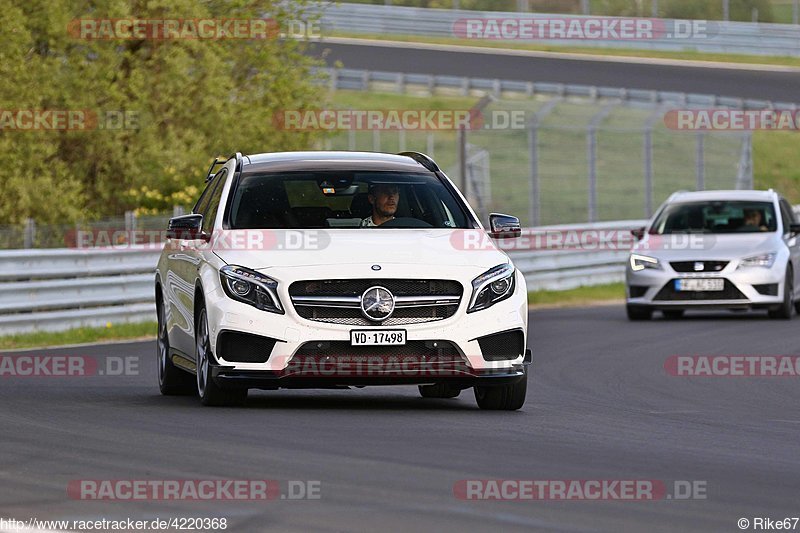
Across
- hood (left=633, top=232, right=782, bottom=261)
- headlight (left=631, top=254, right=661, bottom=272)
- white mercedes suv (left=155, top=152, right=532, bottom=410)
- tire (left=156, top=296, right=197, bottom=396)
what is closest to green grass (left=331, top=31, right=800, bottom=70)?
hood (left=633, top=232, right=782, bottom=261)

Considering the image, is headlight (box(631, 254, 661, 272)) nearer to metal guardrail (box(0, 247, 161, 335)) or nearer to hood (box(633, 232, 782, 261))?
hood (box(633, 232, 782, 261))

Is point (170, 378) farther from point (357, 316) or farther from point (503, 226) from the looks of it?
point (503, 226)

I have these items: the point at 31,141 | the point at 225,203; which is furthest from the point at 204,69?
the point at 225,203

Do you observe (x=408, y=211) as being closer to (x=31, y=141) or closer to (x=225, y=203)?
(x=225, y=203)

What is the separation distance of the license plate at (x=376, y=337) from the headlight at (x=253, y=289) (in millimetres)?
478

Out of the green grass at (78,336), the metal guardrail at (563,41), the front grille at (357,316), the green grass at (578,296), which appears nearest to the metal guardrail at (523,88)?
the metal guardrail at (563,41)

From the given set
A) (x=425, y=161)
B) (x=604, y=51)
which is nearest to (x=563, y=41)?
(x=604, y=51)

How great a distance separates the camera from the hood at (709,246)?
2328cm

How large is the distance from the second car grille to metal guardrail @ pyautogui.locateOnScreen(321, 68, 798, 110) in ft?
94.5

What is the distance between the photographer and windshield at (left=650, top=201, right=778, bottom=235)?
24.2 meters

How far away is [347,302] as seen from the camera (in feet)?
37.3

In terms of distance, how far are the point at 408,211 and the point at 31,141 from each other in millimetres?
14747

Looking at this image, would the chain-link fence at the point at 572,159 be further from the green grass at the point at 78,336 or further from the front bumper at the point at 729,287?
the green grass at the point at 78,336

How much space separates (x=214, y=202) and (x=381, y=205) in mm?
1336
